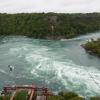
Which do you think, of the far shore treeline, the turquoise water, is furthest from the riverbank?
the far shore treeline

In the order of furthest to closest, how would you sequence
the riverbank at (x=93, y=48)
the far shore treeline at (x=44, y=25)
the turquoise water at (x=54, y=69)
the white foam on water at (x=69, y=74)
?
the far shore treeline at (x=44, y=25), the riverbank at (x=93, y=48), the turquoise water at (x=54, y=69), the white foam on water at (x=69, y=74)

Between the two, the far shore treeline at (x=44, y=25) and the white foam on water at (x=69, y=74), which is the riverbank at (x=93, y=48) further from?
the far shore treeline at (x=44, y=25)

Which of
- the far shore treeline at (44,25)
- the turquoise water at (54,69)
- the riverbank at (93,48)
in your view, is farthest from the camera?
the far shore treeline at (44,25)

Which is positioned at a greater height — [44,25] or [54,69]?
[44,25]

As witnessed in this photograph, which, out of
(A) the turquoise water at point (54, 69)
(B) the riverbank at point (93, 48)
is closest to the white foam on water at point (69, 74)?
(A) the turquoise water at point (54, 69)

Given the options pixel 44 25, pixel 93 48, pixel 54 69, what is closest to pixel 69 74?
pixel 54 69

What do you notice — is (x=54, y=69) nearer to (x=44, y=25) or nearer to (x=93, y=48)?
(x=93, y=48)

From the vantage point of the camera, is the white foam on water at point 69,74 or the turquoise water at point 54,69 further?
the turquoise water at point 54,69
